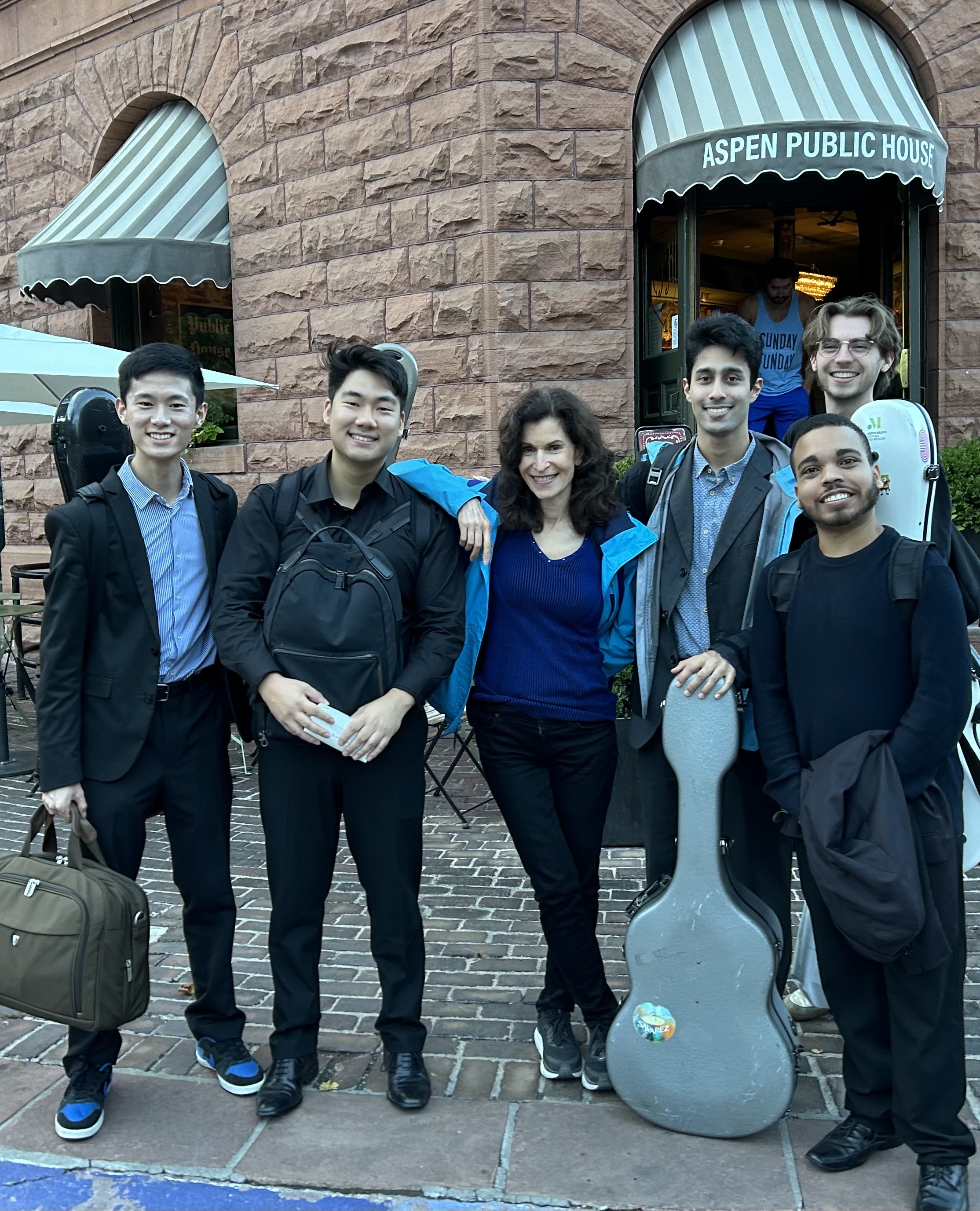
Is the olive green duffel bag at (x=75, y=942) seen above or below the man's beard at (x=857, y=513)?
below

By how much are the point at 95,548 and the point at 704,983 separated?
2.08 metres

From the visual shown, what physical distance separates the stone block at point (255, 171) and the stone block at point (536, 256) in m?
2.34

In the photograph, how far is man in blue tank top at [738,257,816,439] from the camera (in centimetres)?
739

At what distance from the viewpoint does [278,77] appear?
897 cm

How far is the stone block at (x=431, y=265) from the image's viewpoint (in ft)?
26.8

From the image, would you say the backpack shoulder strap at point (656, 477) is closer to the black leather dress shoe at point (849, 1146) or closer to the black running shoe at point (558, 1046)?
the black running shoe at point (558, 1046)

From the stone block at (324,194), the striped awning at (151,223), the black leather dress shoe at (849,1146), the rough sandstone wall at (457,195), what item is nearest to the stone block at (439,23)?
the rough sandstone wall at (457,195)

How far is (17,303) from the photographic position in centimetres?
1137

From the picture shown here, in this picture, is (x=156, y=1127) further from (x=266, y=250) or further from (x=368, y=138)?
(x=266, y=250)

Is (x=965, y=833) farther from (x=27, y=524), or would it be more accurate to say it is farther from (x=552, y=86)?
(x=27, y=524)

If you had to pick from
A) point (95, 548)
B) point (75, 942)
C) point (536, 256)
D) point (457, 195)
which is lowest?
point (75, 942)

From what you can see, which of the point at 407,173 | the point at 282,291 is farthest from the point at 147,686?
the point at 282,291

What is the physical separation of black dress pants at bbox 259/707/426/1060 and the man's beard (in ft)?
4.25

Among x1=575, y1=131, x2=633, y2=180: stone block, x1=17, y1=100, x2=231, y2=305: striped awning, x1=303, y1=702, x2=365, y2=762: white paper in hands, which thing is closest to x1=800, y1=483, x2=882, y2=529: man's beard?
x1=303, y1=702, x2=365, y2=762: white paper in hands
